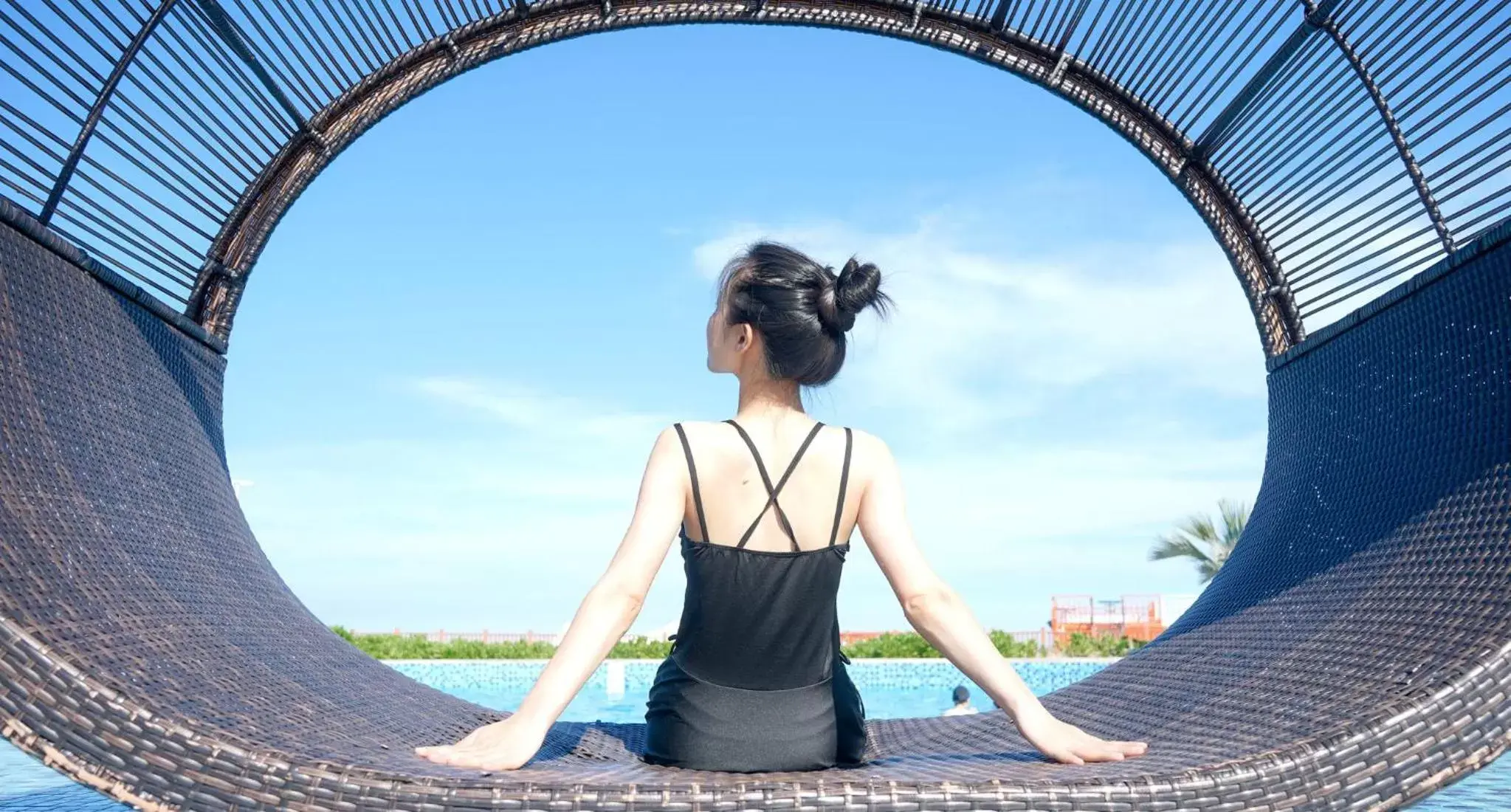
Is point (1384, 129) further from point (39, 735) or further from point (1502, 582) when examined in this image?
point (39, 735)

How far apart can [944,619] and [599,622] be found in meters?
0.61

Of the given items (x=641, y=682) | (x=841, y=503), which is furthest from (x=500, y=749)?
(x=641, y=682)

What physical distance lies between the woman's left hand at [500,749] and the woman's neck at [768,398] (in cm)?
68

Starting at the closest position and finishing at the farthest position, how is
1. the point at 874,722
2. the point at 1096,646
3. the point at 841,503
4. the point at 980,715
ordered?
1. the point at 841,503
2. the point at 980,715
3. the point at 874,722
4. the point at 1096,646

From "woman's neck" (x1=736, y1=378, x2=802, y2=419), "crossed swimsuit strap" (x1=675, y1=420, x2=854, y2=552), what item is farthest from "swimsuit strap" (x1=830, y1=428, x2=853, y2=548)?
"woman's neck" (x1=736, y1=378, x2=802, y2=419)

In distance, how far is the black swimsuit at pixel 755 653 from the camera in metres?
2.11

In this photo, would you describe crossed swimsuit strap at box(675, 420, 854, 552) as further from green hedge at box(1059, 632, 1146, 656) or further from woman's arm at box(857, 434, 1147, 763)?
green hedge at box(1059, 632, 1146, 656)

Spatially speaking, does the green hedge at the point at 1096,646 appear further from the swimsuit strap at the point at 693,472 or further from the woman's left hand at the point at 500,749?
the woman's left hand at the point at 500,749

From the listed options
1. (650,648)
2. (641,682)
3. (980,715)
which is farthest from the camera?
(650,648)

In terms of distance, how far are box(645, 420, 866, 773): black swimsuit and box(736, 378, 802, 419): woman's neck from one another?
0.19 feet

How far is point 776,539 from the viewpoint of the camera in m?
2.12

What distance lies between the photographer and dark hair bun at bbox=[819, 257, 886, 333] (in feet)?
6.85

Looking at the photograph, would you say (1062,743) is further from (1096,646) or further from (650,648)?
(1096,646)

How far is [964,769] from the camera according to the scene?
200cm
